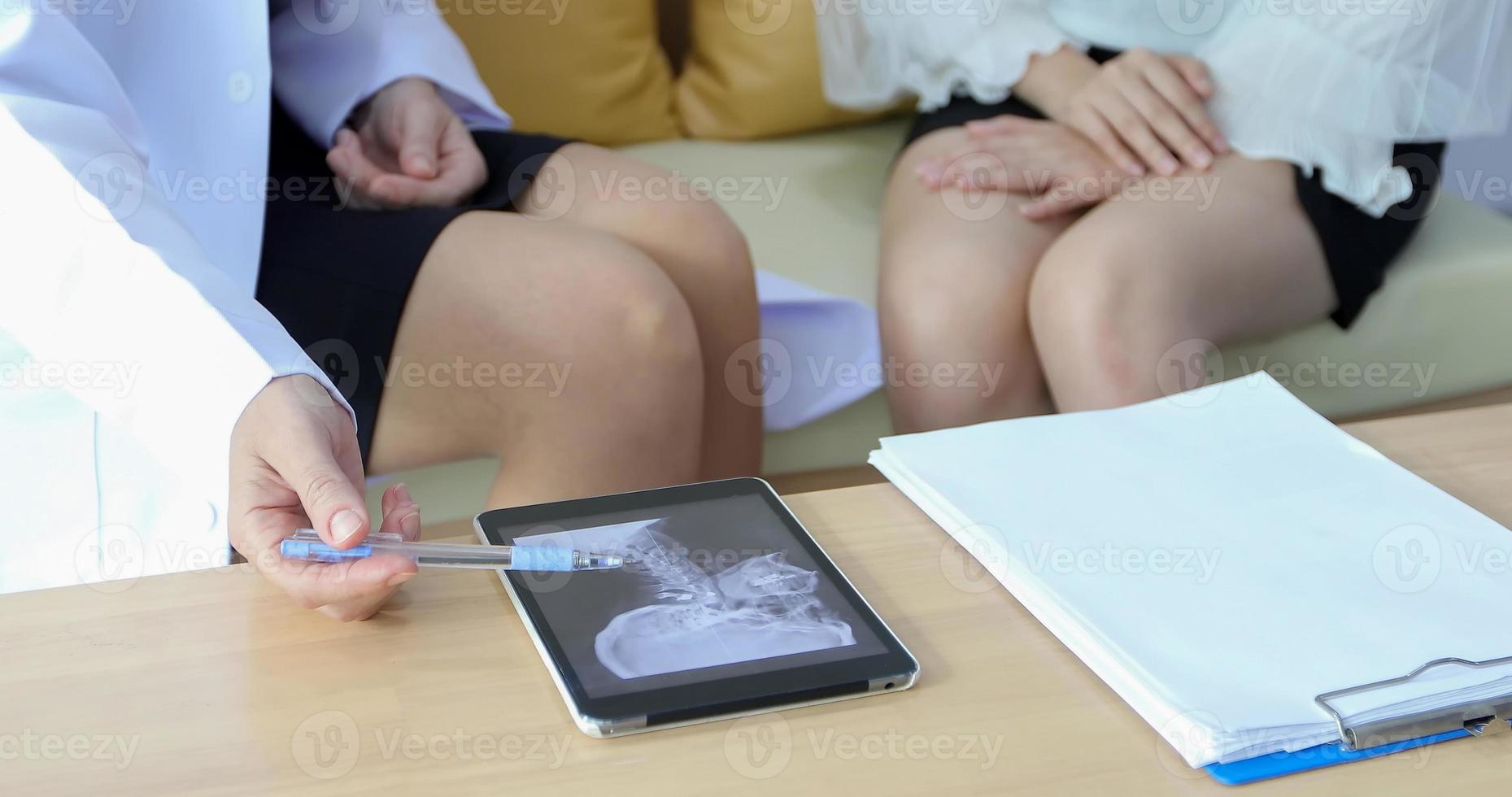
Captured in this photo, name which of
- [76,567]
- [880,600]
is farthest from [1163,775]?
[76,567]

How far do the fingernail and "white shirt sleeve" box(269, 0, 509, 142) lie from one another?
2.17 ft

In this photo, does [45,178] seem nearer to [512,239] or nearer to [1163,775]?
[512,239]

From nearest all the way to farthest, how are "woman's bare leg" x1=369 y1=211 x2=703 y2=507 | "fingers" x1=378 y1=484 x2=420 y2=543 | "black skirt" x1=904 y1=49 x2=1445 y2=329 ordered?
"fingers" x1=378 y1=484 x2=420 y2=543 < "woman's bare leg" x1=369 y1=211 x2=703 y2=507 < "black skirt" x1=904 y1=49 x2=1445 y2=329

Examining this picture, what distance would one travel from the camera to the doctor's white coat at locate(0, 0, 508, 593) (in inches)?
25.4

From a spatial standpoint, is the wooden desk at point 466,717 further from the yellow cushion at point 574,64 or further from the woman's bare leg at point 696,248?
the yellow cushion at point 574,64

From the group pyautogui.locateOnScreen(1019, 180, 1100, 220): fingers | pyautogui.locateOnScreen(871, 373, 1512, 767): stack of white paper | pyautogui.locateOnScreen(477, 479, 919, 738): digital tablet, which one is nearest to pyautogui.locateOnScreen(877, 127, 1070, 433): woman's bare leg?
pyautogui.locateOnScreen(1019, 180, 1100, 220): fingers

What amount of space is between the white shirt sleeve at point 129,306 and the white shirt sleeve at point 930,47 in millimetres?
879

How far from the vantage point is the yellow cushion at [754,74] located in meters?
1.55

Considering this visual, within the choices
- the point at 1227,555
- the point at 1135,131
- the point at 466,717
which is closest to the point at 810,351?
the point at 1135,131

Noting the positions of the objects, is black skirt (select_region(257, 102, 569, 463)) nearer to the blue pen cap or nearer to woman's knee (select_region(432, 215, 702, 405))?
woman's knee (select_region(432, 215, 702, 405))

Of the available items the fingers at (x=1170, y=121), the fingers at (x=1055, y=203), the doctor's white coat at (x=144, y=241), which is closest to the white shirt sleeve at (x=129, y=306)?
the doctor's white coat at (x=144, y=241)

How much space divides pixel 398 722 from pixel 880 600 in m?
0.22

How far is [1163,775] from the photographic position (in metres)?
0.50

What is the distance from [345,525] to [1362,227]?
3.25 feet
